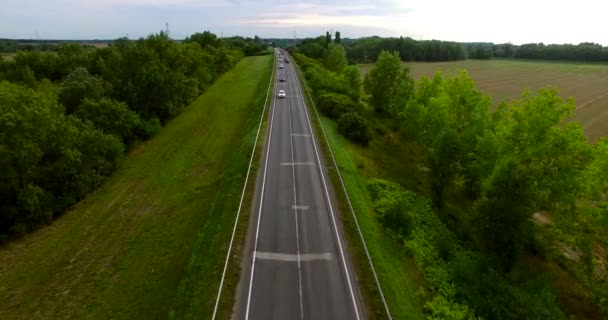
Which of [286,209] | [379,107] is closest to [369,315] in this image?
[286,209]

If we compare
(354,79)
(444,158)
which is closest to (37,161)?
(444,158)

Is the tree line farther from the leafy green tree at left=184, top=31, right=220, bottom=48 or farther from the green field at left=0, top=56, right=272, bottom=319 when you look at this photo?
the leafy green tree at left=184, top=31, right=220, bottom=48

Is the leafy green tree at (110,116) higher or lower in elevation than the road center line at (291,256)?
higher

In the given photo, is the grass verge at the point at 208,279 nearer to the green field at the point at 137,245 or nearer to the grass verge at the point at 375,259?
the green field at the point at 137,245

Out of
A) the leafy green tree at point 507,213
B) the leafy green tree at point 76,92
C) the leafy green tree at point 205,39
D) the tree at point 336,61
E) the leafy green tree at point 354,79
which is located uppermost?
the leafy green tree at point 205,39

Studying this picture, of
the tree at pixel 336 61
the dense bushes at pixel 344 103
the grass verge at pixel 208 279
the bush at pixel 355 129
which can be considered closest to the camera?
the grass verge at pixel 208 279

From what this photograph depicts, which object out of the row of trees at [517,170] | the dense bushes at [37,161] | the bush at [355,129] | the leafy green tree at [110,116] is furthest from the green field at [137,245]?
the row of trees at [517,170]

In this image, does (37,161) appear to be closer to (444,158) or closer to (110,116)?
(110,116)

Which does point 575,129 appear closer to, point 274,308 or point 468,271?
point 468,271
